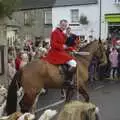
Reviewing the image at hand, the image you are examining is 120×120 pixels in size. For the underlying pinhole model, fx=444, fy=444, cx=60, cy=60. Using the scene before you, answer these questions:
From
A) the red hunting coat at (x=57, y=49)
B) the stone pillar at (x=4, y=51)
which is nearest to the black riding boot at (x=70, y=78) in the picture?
the red hunting coat at (x=57, y=49)

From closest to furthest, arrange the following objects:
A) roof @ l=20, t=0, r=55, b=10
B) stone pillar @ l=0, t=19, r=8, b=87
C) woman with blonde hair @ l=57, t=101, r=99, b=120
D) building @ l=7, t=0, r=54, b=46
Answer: woman with blonde hair @ l=57, t=101, r=99, b=120
stone pillar @ l=0, t=19, r=8, b=87
roof @ l=20, t=0, r=55, b=10
building @ l=7, t=0, r=54, b=46

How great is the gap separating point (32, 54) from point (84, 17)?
2246cm

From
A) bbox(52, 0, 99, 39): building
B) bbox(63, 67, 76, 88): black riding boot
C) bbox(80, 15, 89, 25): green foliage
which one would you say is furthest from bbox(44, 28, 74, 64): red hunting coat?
bbox(80, 15, 89, 25): green foliage

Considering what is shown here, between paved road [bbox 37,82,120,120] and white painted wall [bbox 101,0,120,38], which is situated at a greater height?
white painted wall [bbox 101,0,120,38]

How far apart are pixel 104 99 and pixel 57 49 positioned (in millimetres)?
3754

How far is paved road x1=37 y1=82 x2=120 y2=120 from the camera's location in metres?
11.1

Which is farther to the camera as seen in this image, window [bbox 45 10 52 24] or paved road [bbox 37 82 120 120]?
window [bbox 45 10 52 24]

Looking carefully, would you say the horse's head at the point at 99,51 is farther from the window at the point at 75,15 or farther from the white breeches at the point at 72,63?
the window at the point at 75,15

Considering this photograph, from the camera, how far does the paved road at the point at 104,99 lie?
1109cm

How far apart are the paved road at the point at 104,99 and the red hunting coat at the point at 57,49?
1448mm

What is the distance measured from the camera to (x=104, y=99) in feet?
44.2

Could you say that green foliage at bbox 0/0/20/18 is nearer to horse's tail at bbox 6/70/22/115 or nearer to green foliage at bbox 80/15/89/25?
horse's tail at bbox 6/70/22/115

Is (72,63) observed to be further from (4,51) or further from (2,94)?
(4,51)

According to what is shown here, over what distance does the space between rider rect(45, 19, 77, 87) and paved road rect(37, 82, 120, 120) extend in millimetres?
1429
